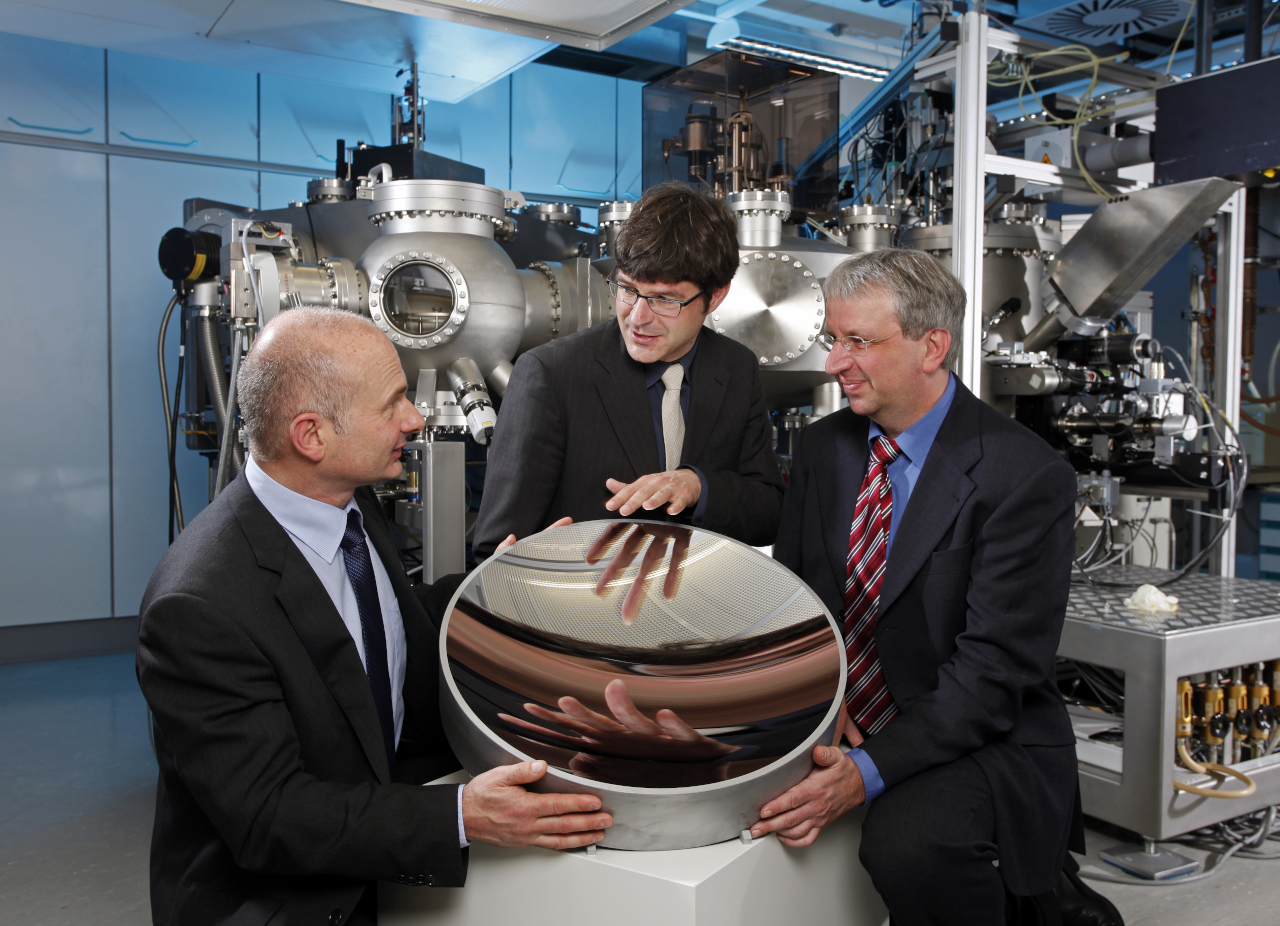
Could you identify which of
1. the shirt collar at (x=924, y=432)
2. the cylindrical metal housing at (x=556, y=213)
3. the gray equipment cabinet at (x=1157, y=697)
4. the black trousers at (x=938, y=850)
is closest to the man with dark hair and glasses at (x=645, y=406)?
the shirt collar at (x=924, y=432)

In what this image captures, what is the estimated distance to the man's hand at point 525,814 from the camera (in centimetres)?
89

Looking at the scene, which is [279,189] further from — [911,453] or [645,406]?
[911,453]

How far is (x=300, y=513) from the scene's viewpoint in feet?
3.52

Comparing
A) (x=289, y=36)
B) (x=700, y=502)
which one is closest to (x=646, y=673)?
(x=700, y=502)

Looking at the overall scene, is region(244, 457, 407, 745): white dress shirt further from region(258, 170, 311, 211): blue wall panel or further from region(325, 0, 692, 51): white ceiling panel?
region(258, 170, 311, 211): blue wall panel

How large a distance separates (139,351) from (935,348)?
12.2 ft

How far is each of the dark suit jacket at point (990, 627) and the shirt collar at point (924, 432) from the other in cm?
3

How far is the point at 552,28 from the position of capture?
7.56 ft

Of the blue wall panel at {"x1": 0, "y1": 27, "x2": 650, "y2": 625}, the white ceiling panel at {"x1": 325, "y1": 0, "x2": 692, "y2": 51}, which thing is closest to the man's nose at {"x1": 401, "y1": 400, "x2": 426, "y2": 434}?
the white ceiling panel at {"x1": 325, "y1": 0, "x2": 692, "y2": 51}

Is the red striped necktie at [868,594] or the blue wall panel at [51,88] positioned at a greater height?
the blue wall panel at [51,88]

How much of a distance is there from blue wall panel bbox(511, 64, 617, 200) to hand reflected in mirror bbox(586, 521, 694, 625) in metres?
4.29

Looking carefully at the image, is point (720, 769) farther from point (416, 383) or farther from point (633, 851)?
point (416, 383)

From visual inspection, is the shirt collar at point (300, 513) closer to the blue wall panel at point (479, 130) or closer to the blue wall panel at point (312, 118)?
the blue wall panel at point (312, 118)

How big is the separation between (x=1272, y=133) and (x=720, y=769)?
109 inches
